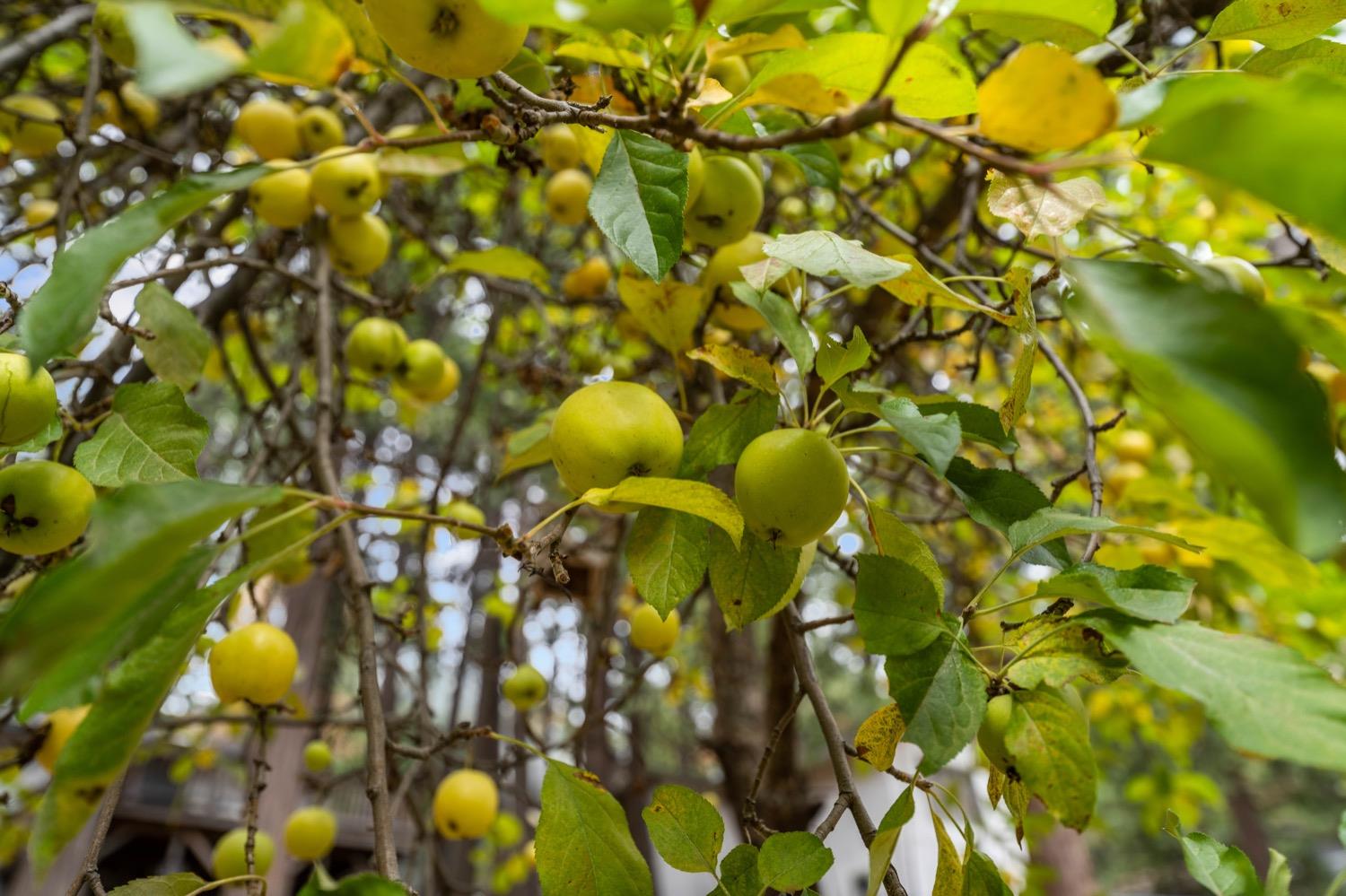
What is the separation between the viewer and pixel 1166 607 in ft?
2.22

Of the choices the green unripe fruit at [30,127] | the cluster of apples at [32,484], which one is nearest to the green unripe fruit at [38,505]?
the cluster of apples at [32,484]

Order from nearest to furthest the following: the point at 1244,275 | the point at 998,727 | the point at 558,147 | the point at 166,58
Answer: the point at 166,58 → the point at 998,727 → the point at 1244,275 → the point at 558,147

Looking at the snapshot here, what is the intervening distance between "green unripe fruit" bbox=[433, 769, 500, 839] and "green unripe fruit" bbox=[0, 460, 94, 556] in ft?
3.33

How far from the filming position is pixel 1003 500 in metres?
0.91

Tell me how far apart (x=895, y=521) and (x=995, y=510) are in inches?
5.4

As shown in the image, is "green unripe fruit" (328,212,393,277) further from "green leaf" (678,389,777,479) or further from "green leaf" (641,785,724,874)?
"green leaf" (641,785,724,874)

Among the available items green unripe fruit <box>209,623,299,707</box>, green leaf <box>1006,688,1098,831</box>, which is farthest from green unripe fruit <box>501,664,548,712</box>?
green leaf <box>1006,688,1098,831</box>

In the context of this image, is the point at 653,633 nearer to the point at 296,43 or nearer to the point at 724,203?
the point at 724,203

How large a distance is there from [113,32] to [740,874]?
189cm

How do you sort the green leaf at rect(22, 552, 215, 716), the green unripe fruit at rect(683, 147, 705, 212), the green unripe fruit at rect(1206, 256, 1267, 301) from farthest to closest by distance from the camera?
the green unripe fruit at rect(1206, 256, 1267, 301), the green unripe fruit at rect(683, 147, 705, 212), the green leaf at rect(22, 552, 215, 716)

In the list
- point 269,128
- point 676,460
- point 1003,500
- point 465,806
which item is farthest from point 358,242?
point 1003,500

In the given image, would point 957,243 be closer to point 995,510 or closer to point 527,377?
point 995,510

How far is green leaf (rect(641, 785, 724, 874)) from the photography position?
0.89 metres

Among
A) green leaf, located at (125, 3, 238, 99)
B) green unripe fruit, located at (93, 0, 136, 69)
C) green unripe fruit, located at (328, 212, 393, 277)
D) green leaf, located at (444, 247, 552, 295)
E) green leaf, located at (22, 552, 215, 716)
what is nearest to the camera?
green leaf, located at (125, 3, 238, 99)
